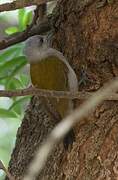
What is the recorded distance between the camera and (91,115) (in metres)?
1.59

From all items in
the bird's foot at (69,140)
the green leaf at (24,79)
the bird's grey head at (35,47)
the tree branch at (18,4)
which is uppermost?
the tree branch at (18,4)

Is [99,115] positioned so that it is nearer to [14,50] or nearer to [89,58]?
[89,58]

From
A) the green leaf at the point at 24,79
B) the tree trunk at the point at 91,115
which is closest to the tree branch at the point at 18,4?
the tree trunk at the point at 91,115

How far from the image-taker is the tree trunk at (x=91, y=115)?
5.00ft

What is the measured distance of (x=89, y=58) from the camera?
65.1 inches

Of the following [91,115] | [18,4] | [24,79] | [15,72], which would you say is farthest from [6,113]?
[18,4]

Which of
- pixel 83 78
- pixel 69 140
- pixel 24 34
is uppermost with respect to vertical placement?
pixel 24 34

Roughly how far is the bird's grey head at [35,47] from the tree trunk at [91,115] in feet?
0.47

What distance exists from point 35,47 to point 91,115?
67 centimetres

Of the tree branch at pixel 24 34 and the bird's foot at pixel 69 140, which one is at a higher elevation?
the tree branch at pixel 24 34

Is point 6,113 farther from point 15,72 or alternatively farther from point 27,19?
point 27,19

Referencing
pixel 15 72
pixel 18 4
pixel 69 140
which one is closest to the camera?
pixel 18 4

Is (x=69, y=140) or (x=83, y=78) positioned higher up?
(x=83, y=78)

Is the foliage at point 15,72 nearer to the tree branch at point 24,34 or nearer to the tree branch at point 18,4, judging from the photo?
the tree branch at point 24,34
